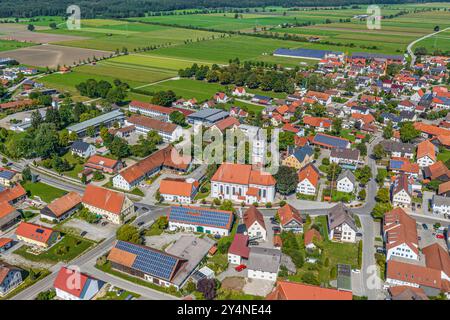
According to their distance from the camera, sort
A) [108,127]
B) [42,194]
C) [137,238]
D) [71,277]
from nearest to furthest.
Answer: [71,277], [137,238], [42,194], [108,127]

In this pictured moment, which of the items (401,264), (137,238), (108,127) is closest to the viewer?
(401,264)

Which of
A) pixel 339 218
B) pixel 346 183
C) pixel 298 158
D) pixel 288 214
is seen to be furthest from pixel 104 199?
pixel 346 183

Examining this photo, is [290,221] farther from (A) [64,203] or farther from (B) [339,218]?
(A) [64,203]

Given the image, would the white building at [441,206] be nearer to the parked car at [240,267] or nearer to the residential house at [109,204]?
the parked car at [240,267]

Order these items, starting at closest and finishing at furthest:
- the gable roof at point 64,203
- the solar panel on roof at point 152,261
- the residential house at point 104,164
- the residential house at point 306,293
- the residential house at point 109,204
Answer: the residential house at point 306,293
the solar panel on roof at point 152,261
the residential house at point 109,204
the gable roof at point 64,203
the residential house at point 104,164

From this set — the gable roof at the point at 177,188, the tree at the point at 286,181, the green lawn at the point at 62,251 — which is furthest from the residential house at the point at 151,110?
the green lawn at the point at 62,251

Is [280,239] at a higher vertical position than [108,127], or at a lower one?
lower

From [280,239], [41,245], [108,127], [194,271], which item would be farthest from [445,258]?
[108,127]

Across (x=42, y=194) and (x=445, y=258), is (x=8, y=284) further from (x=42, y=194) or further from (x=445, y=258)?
(x=445, y=258)
